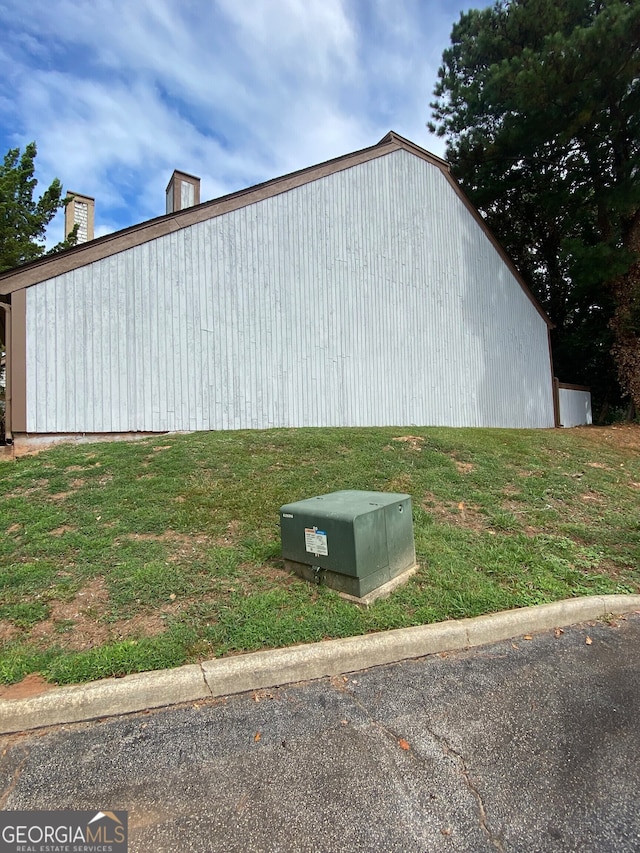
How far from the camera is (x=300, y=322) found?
10367mm

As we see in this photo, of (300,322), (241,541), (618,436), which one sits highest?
(300,322)

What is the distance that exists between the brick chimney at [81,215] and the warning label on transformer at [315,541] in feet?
58.0

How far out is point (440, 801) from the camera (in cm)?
197

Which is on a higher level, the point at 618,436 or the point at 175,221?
the point at 175,221

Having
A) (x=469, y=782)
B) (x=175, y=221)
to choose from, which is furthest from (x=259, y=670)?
(x=175, y=221)

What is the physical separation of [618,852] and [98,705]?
2.49 meters

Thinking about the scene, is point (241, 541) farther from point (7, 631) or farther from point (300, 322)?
point (300, 322)

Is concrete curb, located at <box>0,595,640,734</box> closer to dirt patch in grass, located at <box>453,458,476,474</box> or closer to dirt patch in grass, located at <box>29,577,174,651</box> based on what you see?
dirt patch in grass, located at <box>29,577,174,651</box>

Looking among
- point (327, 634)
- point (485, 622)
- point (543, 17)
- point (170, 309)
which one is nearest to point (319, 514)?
point (327, 634)

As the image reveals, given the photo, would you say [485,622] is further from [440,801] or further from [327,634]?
[440,801]

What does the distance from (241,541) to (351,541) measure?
4.92 feet

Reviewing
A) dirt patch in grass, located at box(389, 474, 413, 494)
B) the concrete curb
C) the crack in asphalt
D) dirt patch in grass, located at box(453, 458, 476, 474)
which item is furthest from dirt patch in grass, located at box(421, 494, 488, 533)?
the crack in asphalt

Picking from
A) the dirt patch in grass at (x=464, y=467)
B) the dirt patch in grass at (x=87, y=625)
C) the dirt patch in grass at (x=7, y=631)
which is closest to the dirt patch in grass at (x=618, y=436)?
the dirt patch in grass at (x=464, y=467)

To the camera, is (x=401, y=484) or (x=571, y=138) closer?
(x=401, y=484)
